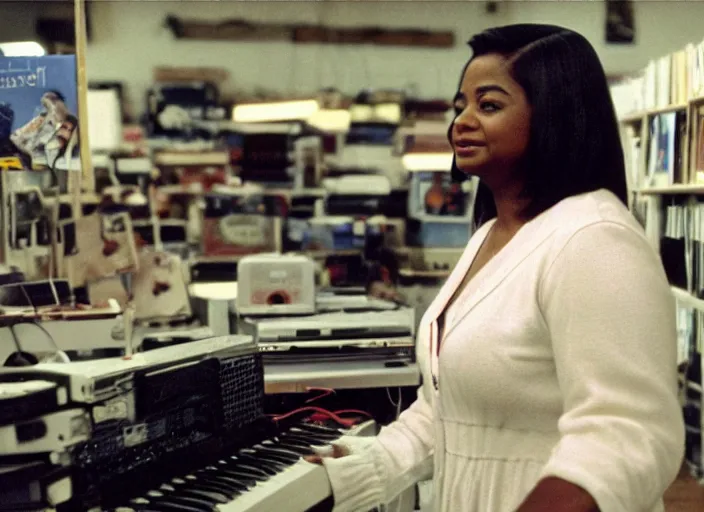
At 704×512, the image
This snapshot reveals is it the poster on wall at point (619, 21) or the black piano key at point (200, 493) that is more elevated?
the poster on wall at point (619, 21)

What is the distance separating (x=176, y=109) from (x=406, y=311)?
301 centimetres

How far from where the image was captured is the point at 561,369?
3.26 feet

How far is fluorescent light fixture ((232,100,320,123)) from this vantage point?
17.9ft

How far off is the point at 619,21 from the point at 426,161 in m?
1.78

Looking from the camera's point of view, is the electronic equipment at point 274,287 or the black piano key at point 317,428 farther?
the electronic equipment at point 274,287

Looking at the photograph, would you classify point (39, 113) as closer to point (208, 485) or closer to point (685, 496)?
point (208, 485)

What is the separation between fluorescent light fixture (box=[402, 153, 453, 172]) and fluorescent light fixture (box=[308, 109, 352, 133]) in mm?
491

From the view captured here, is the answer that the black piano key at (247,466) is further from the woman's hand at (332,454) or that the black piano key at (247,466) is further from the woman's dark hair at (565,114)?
the woman's dark hair at (565,114)

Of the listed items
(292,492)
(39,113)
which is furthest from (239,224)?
(292,492)

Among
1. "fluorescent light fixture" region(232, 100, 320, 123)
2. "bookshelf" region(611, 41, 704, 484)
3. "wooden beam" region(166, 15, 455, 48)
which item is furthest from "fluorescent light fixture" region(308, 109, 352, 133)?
"bookshelf" region(611, 41, 704, 484)

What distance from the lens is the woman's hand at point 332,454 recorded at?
1522 mm

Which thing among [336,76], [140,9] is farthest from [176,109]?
[336,76]

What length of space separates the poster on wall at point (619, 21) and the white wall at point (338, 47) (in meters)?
0.05

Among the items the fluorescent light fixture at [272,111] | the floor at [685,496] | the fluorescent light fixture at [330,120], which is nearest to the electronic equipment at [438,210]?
the fluorescent light fixture at [330,120]
